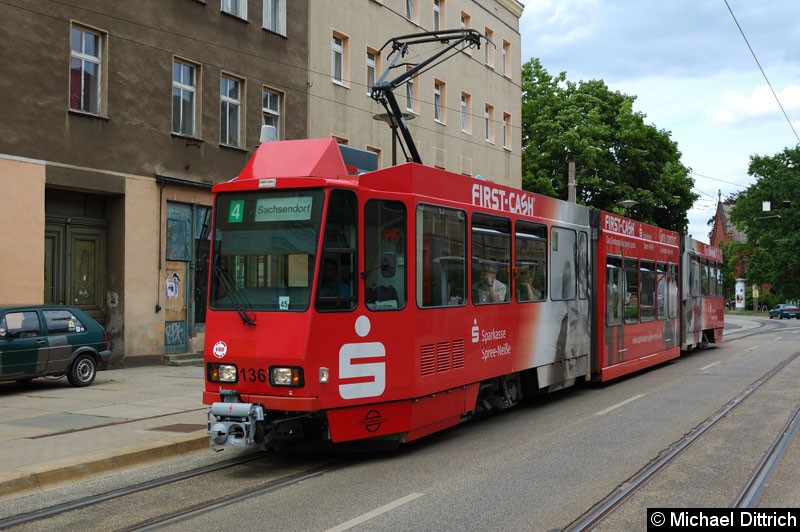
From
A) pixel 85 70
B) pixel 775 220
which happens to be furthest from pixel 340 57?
pixel 775 220

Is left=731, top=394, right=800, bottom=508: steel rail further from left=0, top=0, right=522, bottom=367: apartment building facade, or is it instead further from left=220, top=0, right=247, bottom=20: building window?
left=220, top=0, right=247, bottom=20: building window

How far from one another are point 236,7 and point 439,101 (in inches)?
449

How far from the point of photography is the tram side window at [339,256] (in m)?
7.91

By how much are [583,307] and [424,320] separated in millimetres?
5744

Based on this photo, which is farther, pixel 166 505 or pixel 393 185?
pixel 393 185

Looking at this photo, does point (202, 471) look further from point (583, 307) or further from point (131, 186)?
point (131, 186)

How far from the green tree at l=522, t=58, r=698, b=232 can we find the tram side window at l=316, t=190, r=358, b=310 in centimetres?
3679

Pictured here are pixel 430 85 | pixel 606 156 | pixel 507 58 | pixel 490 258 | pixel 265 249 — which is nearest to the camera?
pixel 265 249

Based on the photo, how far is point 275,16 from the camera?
73.0 ft

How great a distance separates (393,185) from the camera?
863cm

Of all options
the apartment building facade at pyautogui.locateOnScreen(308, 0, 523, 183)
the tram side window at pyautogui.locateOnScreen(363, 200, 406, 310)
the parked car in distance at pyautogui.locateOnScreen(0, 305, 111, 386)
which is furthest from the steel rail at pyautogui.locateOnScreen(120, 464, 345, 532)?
the apartment building facade at pyautogui.locateOnScreen(308, 0, 523, 183)

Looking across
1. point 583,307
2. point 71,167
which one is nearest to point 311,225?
point 583,307

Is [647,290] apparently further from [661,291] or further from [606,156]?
[606,156]

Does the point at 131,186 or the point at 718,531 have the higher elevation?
the point at 131,186
